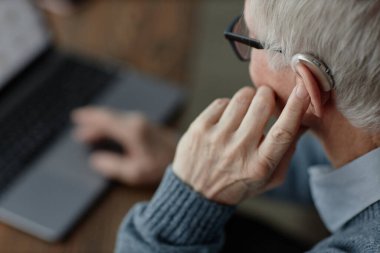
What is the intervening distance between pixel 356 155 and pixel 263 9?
0.93ft

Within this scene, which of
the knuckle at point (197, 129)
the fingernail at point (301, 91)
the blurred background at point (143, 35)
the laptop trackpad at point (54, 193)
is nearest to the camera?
the fingernail at point (301, 91)

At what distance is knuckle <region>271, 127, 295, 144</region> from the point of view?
2.42 feet

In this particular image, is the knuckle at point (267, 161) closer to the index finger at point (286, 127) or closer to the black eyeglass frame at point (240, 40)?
the index finger at point (286, 127)

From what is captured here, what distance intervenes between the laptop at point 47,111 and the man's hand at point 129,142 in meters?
0.03

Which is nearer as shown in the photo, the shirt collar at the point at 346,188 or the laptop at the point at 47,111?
the shirt collar at the point at 346,188

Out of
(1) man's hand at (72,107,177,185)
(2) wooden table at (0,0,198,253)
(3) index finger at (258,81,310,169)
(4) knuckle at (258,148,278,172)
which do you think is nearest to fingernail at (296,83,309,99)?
(3) index finger at (258,81,310,169)

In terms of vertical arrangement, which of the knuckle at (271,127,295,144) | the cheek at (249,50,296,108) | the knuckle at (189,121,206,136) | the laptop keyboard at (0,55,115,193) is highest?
the cheek at (249,50,296,108)

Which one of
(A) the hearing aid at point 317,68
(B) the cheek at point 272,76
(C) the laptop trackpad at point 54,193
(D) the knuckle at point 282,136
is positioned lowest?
(C) the laptop trackpad at point 54,193

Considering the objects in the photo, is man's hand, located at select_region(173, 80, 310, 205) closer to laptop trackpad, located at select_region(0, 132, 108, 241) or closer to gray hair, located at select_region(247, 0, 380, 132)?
gray hair, located at select_region(247, 0, 380, 132)

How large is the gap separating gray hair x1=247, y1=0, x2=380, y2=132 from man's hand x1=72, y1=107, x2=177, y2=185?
1.46 ft

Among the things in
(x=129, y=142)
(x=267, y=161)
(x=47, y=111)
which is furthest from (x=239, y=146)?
(x=47, y=111)

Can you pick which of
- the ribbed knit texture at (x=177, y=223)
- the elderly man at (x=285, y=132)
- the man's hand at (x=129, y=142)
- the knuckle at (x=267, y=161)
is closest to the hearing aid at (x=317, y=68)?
the elderly man at (x=285, y=132)

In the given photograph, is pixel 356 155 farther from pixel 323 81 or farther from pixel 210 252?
pixel 210 252

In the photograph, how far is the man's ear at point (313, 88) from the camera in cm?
67
